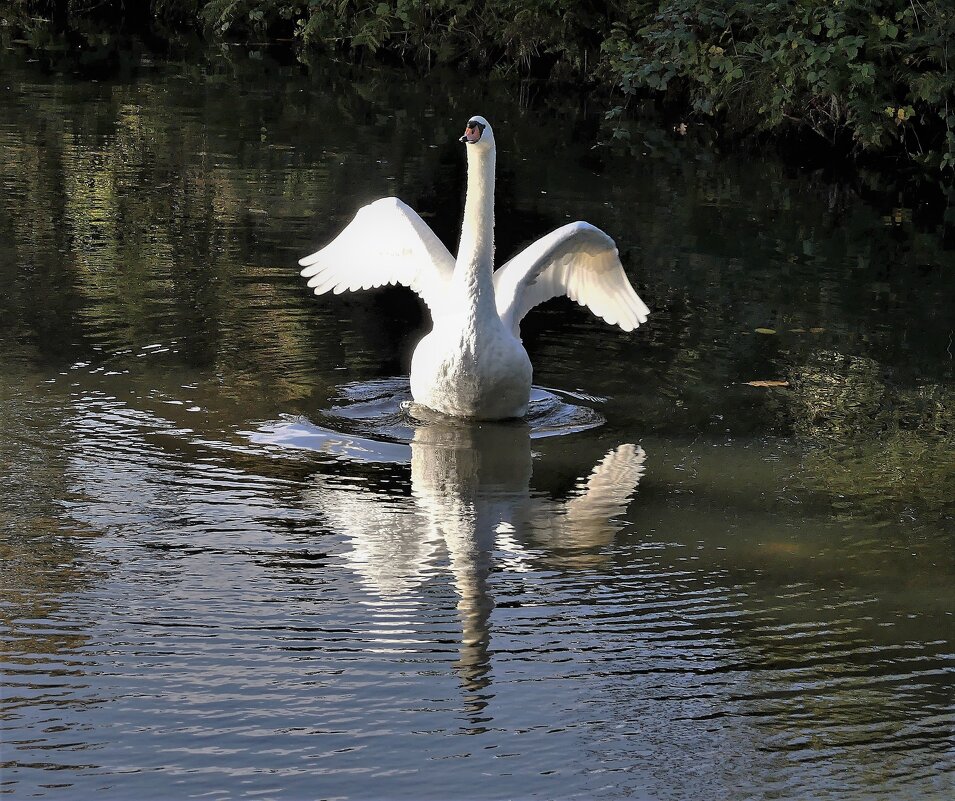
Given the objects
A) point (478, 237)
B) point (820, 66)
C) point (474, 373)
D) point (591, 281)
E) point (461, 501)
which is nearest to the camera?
point (461, 501)

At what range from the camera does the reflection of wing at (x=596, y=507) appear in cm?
651

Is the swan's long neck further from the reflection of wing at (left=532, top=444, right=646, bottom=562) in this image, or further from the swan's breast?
the reflection of wing at (left=532, top=444, right=646, bottom=562)

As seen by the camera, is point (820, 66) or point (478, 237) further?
point (820, 66)

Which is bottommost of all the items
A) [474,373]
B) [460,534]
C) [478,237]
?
[460,534]

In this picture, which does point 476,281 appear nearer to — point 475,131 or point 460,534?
point 475,131

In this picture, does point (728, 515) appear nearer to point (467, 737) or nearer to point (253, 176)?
point (467, 737)

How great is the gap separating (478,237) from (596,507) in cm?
192

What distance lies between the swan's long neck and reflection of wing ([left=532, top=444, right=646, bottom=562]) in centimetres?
114

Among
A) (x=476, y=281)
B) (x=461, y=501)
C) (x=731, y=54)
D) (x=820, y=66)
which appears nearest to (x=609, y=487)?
(x=461, y=501)

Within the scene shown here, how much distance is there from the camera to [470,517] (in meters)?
6.73

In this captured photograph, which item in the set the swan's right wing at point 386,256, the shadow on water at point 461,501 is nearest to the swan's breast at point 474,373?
the shadow on water at point 461,501

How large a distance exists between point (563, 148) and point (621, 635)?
1471 cm

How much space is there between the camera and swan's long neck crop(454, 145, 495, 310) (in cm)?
809

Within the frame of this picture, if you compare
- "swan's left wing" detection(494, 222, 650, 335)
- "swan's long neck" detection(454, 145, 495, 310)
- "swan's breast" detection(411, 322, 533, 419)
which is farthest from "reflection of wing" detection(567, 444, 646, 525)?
"swan's left wing" detection(494, 222, 650, 335)
